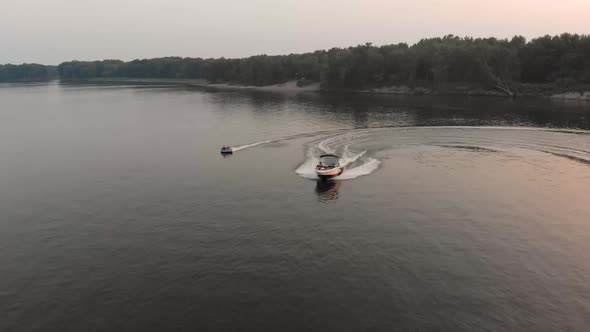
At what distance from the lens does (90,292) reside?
142 feet

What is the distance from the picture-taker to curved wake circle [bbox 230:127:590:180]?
96913 millimetres

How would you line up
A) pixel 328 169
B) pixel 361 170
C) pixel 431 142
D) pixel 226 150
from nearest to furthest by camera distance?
pixel 328 169, pixel 361 170, pixel 226 150, pixel 431 142

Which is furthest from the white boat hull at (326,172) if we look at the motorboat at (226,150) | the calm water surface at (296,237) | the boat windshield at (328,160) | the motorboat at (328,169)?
the motorboat at (226,150)

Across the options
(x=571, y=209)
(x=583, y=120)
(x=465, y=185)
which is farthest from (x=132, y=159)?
(x=583, y=120)

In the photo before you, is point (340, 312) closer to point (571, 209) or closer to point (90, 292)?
point (90, 292)

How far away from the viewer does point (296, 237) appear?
55.9 meters

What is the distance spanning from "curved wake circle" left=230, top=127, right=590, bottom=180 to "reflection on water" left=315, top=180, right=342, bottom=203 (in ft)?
12.0

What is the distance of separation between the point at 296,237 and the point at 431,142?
7349 centimetres

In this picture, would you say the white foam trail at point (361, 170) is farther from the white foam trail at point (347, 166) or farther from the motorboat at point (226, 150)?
the motorboat at point (226, 150)

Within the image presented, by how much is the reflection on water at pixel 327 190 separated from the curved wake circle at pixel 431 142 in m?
3.66

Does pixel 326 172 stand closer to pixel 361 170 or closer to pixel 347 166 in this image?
pixel 361 170

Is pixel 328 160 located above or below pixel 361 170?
above

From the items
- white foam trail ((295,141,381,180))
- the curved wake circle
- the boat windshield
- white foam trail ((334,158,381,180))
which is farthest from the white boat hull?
the boat windshield

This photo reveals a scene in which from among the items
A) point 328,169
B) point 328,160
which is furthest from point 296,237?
A: point 328,160
